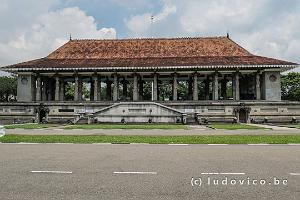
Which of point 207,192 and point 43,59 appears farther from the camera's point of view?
point 43,59

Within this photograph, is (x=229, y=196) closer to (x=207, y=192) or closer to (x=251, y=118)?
(x=207, y=192)

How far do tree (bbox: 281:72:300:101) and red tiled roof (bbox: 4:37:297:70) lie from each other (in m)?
28.9

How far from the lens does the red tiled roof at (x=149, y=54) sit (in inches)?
1745

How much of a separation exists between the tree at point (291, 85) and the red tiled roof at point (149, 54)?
2887cm

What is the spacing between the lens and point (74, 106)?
41688 mm

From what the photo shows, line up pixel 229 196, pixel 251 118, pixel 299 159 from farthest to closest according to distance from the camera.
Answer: pixel 251 118
pixel 299 159
pixel 229 196

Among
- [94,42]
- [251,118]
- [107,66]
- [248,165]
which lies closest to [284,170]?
[248,165]

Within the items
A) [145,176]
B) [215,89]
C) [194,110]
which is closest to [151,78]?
[215,89]

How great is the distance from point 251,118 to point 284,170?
34.3 meters

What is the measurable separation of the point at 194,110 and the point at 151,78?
11897mm

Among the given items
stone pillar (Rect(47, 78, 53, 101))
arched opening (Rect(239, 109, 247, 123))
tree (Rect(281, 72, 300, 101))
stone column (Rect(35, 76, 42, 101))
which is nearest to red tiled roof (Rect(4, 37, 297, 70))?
stone column (Rect(35, 76, 42, 101))

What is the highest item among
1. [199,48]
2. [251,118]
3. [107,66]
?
[199,48]

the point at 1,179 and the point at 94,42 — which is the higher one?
the point at 94,42

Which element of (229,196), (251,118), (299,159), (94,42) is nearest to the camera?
(229,196)
